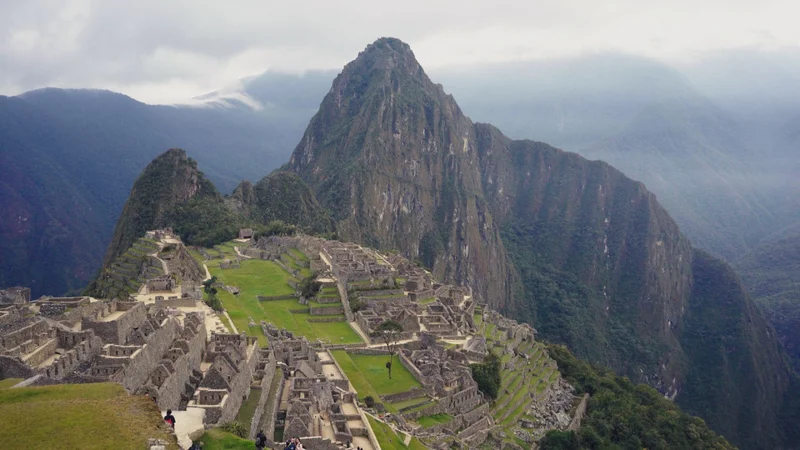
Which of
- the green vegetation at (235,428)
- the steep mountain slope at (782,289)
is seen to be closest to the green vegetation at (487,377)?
the green vegetation at (235,428)

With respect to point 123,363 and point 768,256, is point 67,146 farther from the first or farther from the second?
point 768,256

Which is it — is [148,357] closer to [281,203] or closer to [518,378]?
[518,378]

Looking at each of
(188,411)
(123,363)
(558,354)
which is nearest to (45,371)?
(123,363)

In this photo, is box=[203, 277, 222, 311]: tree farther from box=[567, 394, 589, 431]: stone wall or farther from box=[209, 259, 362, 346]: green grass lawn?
box=[567, 394, 589, 431]: stone wall

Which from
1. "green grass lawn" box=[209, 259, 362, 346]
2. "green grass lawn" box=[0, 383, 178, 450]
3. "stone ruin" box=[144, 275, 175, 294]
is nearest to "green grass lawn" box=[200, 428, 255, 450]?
"green grass lawn" box=[0, 383, 178, 450]

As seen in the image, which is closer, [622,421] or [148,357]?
[148,357]

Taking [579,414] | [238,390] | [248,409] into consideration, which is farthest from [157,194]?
[248,409]

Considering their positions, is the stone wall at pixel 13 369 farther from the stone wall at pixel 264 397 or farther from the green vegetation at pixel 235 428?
the stone wall at pixel 264 397
